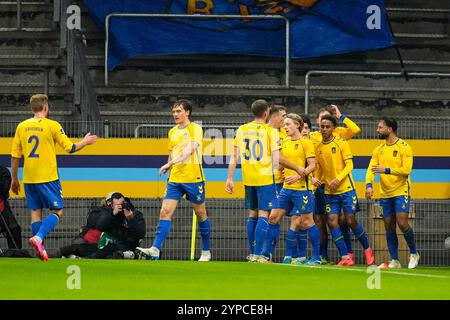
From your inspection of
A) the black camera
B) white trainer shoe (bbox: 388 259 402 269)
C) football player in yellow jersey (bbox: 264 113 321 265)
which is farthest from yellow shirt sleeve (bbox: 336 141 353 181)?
the black camera

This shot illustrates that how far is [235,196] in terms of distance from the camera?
68.3 feet

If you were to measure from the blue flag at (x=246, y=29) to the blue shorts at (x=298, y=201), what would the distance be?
6.23 metres

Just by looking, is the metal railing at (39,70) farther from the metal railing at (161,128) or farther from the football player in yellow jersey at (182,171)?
the football player in yellow jersey at (182,171)

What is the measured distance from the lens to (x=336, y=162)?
18.5 meters

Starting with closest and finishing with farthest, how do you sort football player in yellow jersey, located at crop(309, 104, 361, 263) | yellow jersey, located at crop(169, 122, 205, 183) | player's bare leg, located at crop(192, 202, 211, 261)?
yellow jersey, located at crop(169, 122, 205, 183) < player's bare leg, located at crop(192, 202, 211, 261) < football player in yellow jersey, located at crop(309, 104, 361, 263)

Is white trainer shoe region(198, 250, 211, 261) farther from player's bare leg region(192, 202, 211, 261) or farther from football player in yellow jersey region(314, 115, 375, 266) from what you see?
football player in yellow jersey region(314, 115, 375, 266)

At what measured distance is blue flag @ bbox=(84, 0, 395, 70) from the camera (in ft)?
76.9

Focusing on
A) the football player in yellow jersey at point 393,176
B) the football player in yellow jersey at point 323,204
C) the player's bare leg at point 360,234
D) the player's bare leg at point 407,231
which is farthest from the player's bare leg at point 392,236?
the football player in yellow jersey at point 323,204

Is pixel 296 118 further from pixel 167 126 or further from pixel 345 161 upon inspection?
pixel 167 126

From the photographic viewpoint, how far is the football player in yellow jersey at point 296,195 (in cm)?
1772

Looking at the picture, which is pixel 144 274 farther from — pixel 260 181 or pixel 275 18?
pixel 275 18

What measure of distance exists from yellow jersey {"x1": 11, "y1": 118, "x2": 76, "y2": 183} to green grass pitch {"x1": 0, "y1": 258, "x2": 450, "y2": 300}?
3.46ft

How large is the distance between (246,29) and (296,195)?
6.69 metres
